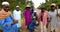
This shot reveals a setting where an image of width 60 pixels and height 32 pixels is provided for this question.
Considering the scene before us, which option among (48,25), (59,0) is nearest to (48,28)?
(48,25)

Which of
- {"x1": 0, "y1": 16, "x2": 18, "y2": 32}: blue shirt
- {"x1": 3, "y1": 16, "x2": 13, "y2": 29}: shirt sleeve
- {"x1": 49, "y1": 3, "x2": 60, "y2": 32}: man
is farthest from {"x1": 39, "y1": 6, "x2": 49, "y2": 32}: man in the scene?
{"x1": 3, "y1": 16, "x2": 13, "y2": 29}: shirt sleeve

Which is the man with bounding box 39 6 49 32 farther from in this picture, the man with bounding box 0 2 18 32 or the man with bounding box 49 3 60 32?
the man with bounding box 0 2 18 32

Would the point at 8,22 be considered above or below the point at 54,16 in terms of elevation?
above

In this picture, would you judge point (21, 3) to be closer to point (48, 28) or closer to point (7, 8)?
point (48, 28)

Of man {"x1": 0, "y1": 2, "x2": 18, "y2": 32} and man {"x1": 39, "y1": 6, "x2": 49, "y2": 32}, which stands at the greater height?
man {"x1": 0, "y1": 2, "x2": 18, "y2": 32}

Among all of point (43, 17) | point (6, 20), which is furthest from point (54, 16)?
point (6, 20)

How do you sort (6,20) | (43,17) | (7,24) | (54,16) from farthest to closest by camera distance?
(43,17) → (54,16) → (6,20) → (7,24)

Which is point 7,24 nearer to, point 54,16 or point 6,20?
point 6,20

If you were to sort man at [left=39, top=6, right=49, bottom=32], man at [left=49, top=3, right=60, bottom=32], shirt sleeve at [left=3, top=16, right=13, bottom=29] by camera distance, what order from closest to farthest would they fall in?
shirt sleeve at [left=3, top=16, right=13, bottom=29], man at [left=49, top=3, right=60, bottom=32], man at [left=39, top=6, right=49, bottom=32]

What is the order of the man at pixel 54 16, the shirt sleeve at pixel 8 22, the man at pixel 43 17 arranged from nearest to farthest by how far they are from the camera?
the shirt sleeve at pixel 8 22, the man at pixel 54 16, the man at pixel 43 17

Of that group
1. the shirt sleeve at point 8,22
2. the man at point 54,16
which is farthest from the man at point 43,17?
the shirt sleeve at point 8,22

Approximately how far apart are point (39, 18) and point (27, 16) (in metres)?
1.19

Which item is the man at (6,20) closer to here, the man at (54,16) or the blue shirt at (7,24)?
the blue shirt at (7,24)

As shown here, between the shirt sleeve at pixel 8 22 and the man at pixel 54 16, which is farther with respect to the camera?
the man at pixel 54 16
